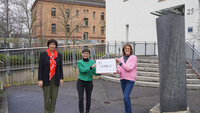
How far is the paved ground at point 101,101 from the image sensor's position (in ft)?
17.0

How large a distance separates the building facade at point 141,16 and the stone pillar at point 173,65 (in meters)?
9.03

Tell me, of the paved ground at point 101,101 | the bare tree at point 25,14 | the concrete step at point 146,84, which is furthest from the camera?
the bare tree at point 25,14

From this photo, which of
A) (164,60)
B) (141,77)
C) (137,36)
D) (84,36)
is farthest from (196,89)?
(84,36)

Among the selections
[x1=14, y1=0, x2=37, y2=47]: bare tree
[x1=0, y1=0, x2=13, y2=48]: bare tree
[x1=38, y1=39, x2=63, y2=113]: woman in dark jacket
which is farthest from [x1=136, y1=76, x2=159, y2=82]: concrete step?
[x1=0, y1=0, x2=13, y2=48]: bare tree

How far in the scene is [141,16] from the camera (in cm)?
1705

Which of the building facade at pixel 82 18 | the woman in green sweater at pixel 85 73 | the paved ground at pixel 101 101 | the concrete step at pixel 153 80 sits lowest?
the paved ground at pixel 101 101

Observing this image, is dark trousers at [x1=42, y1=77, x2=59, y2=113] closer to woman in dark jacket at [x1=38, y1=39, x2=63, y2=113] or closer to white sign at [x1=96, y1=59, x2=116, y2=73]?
woman in dark jacket at [x1=38, y1=39, x2=63, y2=113]

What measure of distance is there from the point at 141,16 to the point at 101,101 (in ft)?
41.8

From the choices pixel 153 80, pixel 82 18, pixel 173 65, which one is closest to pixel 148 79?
pixel 153 80

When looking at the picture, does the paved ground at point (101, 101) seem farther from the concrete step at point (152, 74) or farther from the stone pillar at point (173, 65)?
the concrete step at point (152, 74)

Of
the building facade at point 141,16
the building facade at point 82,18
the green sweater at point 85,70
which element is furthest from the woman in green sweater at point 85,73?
the building facade at point 82,18

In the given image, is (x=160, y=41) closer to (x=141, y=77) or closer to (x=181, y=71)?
(x=181, y=71)

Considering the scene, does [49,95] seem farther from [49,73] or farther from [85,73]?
[85,73]

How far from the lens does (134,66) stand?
425 cm
